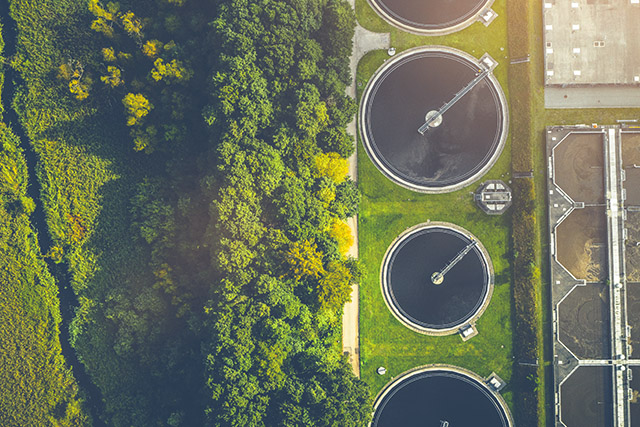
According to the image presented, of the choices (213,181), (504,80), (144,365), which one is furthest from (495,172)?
(144,365)

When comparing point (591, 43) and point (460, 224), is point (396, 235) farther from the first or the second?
point (591, 43)

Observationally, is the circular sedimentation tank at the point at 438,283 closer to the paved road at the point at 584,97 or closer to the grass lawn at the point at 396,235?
the grass lawn at the point at 396,235

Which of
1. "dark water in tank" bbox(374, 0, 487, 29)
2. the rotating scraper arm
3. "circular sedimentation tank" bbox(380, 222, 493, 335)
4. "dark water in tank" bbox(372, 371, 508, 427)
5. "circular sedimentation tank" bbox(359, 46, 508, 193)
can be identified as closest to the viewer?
the rotating scraper arm

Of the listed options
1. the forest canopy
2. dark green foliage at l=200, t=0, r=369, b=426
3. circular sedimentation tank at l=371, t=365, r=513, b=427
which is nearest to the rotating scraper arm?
the forest canopy

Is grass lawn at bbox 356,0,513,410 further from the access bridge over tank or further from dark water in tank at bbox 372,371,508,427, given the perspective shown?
the access bridge over tank

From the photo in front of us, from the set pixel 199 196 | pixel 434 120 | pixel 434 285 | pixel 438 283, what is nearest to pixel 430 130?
pixel 434 120

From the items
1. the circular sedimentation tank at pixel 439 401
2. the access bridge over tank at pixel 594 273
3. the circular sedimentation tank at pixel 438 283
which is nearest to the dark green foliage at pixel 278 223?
the circular sedimentation tank at pixel 439 401
